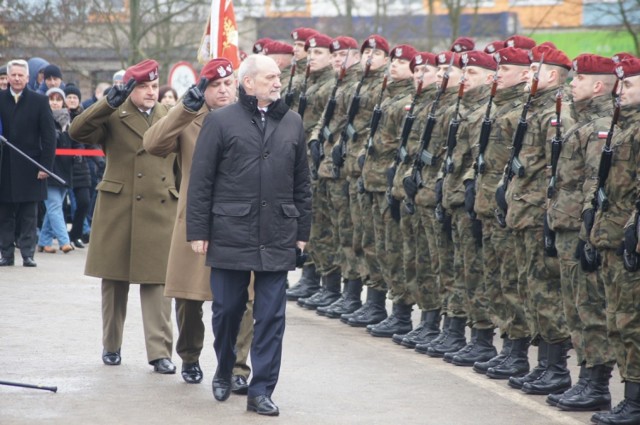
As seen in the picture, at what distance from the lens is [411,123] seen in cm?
1121

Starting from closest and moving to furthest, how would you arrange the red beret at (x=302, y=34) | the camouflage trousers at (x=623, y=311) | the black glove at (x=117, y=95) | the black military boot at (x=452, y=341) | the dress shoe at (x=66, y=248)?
1. the camouflage trousers at (x=623, y=311)
2. the black glove at (x=117, y=95)
3. the black military boot at (x=452, y=341)
4. the red beret at (x=302, y=34)
5. the dress shoe at (x=66, y=248)

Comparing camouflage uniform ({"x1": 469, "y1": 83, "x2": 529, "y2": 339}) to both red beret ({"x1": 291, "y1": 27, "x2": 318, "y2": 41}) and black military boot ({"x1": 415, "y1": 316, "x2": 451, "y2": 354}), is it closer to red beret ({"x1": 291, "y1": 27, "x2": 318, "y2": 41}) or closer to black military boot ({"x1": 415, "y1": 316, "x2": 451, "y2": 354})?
black military boot ({"x1": 415, "y1": 316, "x2": 451, "y2": 354})

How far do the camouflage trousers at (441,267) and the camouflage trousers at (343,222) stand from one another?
182 centimetres

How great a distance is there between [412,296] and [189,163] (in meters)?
3.28

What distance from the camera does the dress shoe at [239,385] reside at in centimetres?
852

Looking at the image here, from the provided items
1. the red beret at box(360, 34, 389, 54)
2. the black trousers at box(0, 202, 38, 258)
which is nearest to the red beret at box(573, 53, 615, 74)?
the red beret at box(360, 34, 389, 54)

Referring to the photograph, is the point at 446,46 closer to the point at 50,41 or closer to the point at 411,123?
the point at 50,41

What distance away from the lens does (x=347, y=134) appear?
1273 cm

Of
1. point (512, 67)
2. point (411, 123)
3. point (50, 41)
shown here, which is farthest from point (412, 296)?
point (50, 41)

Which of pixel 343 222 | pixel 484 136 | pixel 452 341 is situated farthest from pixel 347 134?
pixel 484 136

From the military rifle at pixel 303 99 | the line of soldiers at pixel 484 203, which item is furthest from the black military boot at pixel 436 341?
the military rifle at pixel 303 99

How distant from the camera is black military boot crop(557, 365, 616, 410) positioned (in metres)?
8.31

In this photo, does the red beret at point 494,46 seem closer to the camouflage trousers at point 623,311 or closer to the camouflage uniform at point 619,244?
the camouflage uniform at point 619,244

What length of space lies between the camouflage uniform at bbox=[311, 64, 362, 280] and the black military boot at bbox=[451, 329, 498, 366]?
2.69m
